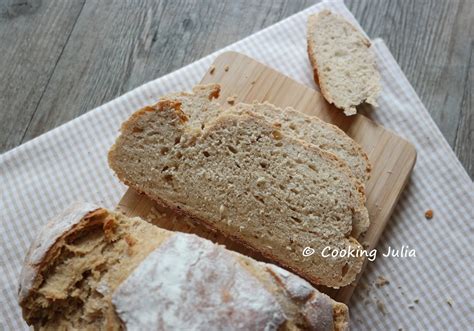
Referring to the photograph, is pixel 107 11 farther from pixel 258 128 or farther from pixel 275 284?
pixel 275 284

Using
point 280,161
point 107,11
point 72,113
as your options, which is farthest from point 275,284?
point 107,11

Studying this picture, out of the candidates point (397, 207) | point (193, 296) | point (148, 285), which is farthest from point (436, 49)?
point (148, 285)

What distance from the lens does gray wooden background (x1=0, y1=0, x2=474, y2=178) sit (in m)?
3.63

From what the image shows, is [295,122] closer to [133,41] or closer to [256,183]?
[256,183]

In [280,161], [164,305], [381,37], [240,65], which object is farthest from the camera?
[381,37]

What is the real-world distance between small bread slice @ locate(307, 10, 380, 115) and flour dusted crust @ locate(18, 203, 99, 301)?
1.60 m

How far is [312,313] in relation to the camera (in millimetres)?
2504

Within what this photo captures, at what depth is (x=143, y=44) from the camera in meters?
3.79

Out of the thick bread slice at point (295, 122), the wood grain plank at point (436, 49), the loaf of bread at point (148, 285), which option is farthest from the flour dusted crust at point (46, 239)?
the wood grain plank at point (436, 49)

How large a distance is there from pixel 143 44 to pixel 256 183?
1463 millimetres

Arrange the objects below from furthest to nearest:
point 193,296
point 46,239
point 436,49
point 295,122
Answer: point 436,49, point 295,122, point 46,239, point 193,296

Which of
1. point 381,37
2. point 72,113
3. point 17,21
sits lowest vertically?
point 72,113

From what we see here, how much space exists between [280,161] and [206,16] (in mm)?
1411

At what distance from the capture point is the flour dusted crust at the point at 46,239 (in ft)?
8.38
